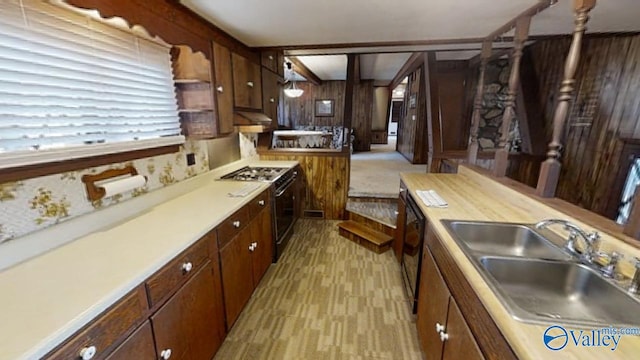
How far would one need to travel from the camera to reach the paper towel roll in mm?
1465

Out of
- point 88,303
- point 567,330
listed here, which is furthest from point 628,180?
point 88,303

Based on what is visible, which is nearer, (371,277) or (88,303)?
(88,303)

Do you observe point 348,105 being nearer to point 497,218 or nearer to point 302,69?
point 497,218

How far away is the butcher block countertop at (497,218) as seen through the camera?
2.30 ft

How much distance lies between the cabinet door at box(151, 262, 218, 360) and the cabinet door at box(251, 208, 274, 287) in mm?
658

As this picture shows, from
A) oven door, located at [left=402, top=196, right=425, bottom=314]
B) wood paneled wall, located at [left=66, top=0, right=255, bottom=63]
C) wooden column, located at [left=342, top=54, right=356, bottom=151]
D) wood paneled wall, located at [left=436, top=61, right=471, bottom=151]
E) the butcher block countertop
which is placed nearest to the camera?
the butcher block countertop

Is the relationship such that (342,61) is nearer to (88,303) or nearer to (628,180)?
(628,180)

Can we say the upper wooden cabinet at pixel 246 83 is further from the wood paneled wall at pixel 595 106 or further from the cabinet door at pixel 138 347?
the wood paneled wall at pixel 595 106

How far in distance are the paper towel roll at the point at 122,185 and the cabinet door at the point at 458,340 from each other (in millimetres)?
1780

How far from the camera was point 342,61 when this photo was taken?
558 centimetres

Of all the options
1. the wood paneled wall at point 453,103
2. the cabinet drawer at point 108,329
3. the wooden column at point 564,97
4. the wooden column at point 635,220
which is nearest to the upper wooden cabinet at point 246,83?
the cabinet drawer at point 108,329

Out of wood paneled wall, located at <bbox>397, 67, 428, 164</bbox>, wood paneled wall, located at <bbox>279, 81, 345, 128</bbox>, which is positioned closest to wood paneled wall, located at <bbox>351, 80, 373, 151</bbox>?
wood paneled wall, located at <bbox>279, 81, 345, 128</bbox>

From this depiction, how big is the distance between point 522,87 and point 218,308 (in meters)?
4.62

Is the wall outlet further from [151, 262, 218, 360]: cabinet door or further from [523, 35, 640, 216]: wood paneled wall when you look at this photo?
[523, 35, 640, 216]: wood paneled wall
